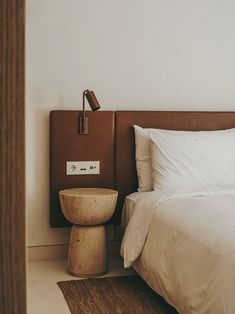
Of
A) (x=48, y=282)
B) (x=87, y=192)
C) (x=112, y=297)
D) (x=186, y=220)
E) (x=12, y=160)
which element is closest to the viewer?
→ (x=12, y=160)

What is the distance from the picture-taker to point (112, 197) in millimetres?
3129

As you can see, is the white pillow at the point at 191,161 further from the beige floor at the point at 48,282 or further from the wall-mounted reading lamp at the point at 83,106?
the beige floor at the point at 48,282

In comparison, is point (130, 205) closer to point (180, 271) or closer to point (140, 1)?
point (180, 271)

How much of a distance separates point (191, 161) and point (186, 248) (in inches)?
40.5

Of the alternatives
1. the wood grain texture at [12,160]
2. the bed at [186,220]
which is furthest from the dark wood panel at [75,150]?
the wood grain texture at [12,160]

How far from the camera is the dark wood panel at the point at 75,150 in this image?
3.36 m

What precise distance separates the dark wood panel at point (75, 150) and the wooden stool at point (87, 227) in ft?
0.76

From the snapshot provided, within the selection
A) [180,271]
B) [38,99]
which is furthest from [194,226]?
[38,99]

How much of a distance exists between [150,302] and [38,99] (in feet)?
5.18

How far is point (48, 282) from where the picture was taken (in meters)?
3.05

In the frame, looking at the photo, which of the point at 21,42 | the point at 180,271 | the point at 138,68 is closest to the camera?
the point at 21,42

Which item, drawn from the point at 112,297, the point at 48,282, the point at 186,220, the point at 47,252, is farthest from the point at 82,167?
the point at 186,220

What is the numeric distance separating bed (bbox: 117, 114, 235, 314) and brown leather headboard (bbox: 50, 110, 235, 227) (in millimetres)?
108

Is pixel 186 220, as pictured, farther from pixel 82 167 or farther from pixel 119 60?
pixel 119 60
